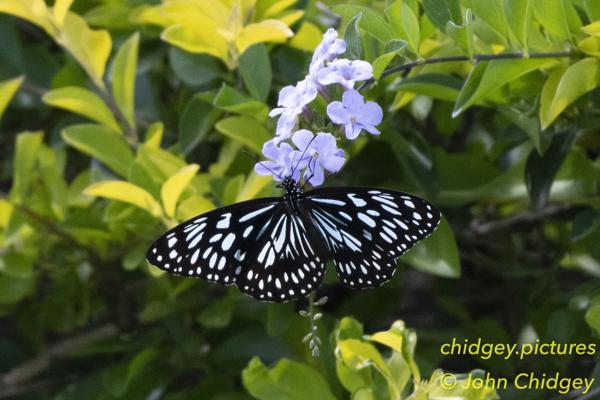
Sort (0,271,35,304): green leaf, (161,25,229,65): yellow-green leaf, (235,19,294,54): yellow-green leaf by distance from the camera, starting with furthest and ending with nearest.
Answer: (0,271,35,304): green leaf
(161,25,229,65): yellow-green leaf
(235,19,294,54): yellow-green leaf

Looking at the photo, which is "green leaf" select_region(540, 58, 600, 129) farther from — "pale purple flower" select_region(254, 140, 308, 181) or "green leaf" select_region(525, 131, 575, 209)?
"pale purple flower" select_region(254, 140, 308, 181)

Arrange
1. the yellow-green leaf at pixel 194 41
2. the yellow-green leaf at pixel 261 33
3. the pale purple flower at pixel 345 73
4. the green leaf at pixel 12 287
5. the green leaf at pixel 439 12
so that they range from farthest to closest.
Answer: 1. the green leaf at pixel 12 287
2. the yellow-green leaf at pixel 194 41
3. the yellow-green leaf at pixel 261 33
4. the green leaf at pixel 439 12
5. the pale purple flower at pixel 345 73

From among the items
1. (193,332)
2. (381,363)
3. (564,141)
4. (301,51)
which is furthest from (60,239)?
(564,141)

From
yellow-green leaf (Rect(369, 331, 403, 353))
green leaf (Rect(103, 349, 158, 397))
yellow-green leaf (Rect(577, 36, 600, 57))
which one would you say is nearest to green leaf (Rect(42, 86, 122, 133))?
green leaf (Rect(103, 349, 158, 397))

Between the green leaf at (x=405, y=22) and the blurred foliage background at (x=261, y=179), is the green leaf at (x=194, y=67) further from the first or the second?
the green leaf at (x=405, y=22)

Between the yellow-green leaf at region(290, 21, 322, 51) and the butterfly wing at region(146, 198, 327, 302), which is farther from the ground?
the yellow-green leaf at region(290, 21, 322, 51)

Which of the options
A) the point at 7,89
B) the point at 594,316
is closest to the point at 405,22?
the point at 594,316

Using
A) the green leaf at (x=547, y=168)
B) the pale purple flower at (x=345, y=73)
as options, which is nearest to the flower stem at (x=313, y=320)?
the pale purple flower at (x=345, y=73)
